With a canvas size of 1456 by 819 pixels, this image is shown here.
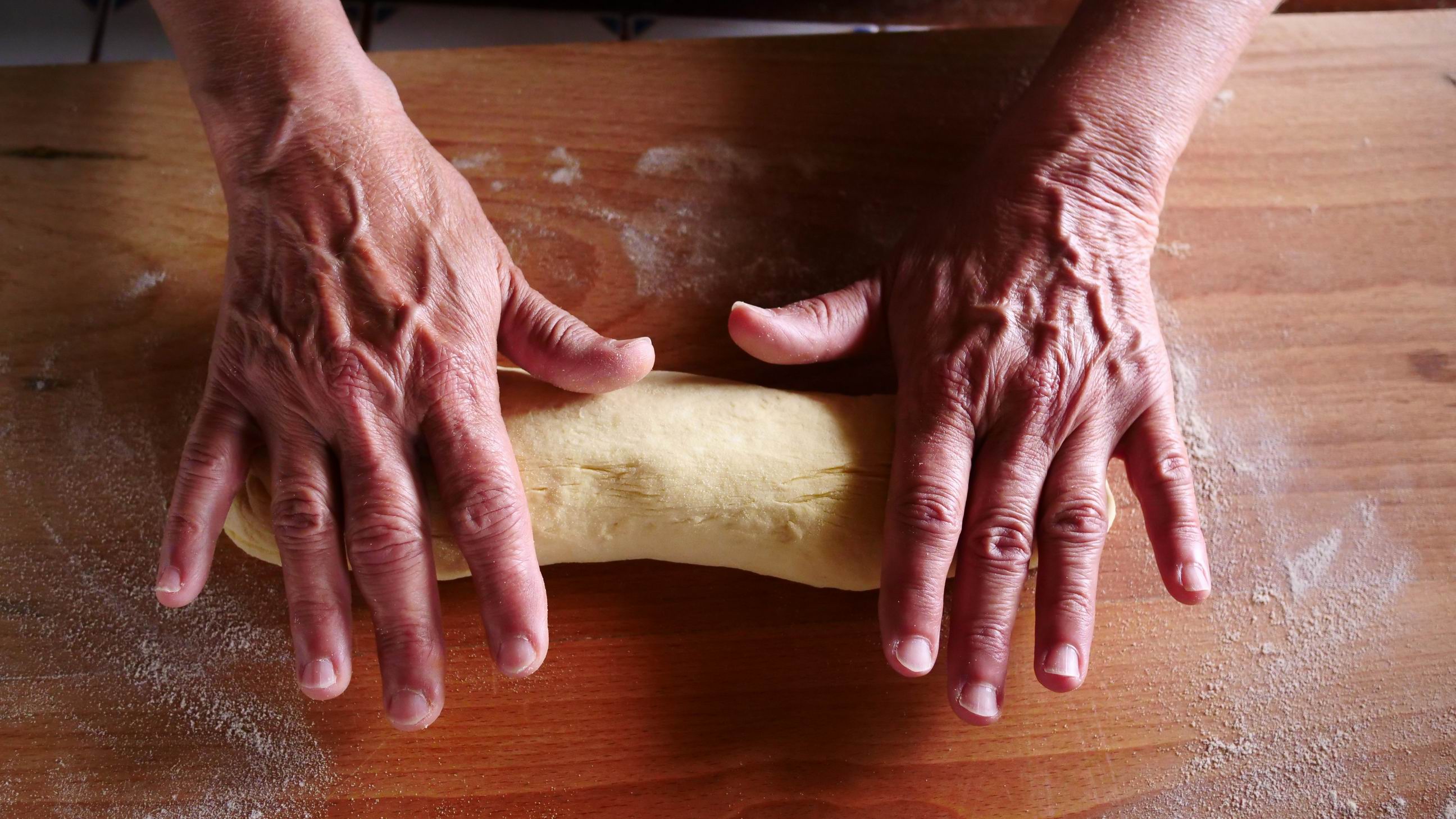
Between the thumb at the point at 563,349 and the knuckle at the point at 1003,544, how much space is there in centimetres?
51

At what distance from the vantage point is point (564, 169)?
1661 mm

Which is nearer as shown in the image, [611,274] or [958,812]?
[958,812]

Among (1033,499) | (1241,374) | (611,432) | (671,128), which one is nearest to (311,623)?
(611,432)

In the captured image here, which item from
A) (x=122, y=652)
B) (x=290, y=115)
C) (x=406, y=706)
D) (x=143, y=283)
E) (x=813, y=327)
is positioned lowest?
(x=122, y=652)

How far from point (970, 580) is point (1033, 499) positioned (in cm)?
14

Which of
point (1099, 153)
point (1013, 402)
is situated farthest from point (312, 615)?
point (1099, 153)

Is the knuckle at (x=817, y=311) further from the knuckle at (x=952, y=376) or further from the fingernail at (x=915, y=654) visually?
the fingernail at (x=915, y=654)

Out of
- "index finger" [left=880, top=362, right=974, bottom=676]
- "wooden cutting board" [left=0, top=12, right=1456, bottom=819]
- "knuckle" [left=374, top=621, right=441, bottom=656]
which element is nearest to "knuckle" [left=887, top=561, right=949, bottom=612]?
"index finger" [left=880, top=362, right=974, bottom=676]

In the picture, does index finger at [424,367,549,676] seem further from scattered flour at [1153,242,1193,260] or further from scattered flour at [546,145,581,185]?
scattered flour at [1153,242,1193,260]

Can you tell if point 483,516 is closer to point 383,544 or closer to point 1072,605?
point 383,544

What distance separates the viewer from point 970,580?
121 cm

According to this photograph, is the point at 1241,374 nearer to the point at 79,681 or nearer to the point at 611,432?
the point at 611,432

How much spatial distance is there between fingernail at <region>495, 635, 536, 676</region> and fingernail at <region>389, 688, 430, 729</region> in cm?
11

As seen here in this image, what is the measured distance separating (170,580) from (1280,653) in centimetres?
162
